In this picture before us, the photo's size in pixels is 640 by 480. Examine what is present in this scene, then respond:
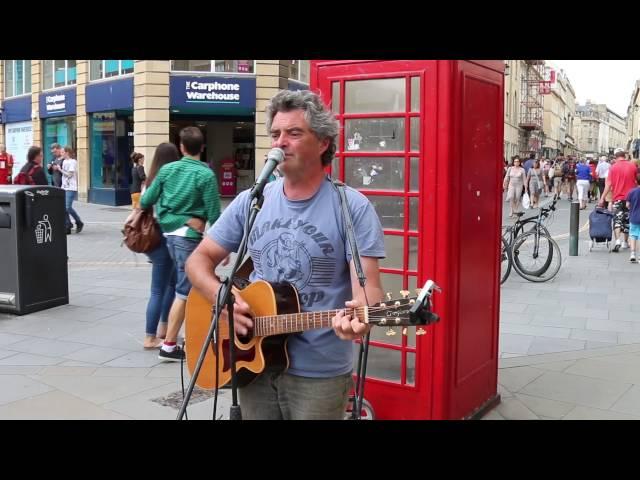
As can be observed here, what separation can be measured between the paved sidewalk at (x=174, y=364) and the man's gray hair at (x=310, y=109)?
249 cm

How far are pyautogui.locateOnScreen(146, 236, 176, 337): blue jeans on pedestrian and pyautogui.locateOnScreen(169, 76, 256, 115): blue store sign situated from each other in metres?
14.7

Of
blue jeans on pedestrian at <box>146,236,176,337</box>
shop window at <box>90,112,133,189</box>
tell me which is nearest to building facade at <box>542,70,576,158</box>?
shop window at <box>90,112,133,189</box>

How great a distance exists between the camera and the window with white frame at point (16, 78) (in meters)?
26.4

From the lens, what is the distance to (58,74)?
79.0ft

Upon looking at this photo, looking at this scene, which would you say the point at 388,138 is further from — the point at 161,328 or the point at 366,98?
the point at 161,328

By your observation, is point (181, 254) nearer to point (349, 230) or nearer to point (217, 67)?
point (349, 230)

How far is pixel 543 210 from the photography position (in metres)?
9.77

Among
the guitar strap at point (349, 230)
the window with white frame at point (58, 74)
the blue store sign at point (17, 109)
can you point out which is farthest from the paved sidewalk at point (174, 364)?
the blue store sign at point (17, 109)

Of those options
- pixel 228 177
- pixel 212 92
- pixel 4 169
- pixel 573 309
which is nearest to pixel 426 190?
pixel 573 309

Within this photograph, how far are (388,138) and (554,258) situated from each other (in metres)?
6.22

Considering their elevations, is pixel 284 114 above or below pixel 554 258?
above

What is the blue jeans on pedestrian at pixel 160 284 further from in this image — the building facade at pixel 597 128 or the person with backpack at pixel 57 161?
the building facade at pixel 597 128
